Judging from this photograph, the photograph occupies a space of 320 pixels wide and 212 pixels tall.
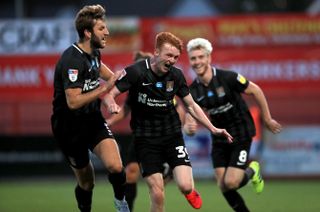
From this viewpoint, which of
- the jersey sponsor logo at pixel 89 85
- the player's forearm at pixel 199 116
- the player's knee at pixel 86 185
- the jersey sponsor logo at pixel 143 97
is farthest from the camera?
the player's knee at pixel 86 185

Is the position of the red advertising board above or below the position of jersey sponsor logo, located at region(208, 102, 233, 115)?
below

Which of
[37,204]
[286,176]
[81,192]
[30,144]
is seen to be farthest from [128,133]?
[81,192]

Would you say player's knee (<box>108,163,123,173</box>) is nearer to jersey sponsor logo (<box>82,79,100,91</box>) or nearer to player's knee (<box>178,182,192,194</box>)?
player's knee (<box>178,182,192,194</box>)

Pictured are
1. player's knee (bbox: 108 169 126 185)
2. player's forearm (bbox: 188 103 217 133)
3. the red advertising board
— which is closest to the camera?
player's knee (bbox: 108 169 126 185)

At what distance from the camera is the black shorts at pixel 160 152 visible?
9.02 meters

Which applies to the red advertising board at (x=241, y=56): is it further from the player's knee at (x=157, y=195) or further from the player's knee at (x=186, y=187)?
the player's knee at (x=157, y=195)

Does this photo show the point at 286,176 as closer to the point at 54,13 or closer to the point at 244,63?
the point at 244,63

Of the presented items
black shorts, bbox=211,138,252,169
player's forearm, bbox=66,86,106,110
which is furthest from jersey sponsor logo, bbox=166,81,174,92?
black shorts, bbox=211,138,252,169

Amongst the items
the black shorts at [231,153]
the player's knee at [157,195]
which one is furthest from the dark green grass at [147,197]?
the player's knee at [157,195]

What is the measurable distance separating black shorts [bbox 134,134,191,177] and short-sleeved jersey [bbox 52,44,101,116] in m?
0.70

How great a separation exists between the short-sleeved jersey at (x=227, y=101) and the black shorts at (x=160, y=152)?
1203 mm

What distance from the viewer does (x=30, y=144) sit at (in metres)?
18.4

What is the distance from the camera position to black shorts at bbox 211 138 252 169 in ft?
33.5

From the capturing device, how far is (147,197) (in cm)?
1394
